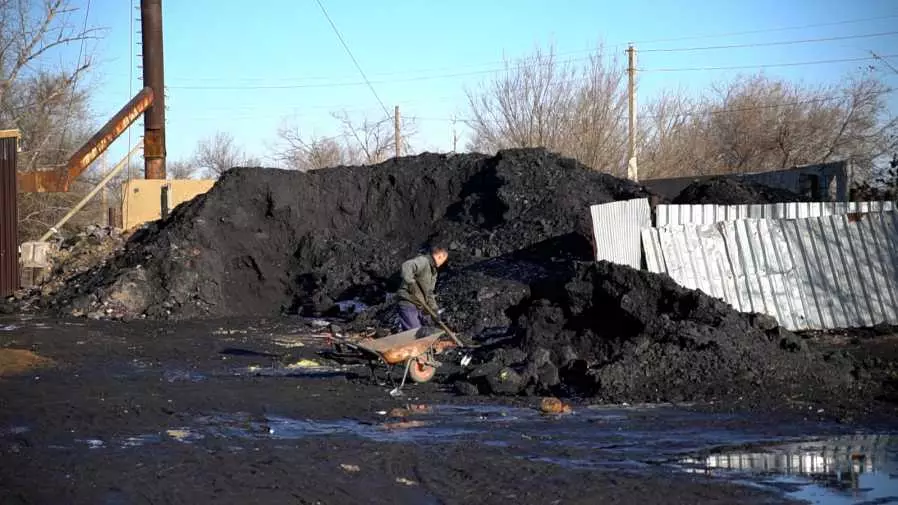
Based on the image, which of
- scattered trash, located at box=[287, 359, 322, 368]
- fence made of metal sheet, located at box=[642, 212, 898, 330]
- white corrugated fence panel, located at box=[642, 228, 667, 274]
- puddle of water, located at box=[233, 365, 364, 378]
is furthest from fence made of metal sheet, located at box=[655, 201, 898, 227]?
scattered trash, located at box=[287, 359, 322, 368]

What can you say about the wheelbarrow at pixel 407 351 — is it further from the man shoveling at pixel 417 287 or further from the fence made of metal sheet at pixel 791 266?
the fence made of metal sheet at pixel 791 266

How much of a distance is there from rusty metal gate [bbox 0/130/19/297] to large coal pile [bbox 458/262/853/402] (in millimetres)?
14810

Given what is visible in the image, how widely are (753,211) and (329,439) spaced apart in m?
10.8

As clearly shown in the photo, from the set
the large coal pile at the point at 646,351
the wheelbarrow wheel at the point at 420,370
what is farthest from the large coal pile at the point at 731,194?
the wheelbarrow wheel at the point at 420,370

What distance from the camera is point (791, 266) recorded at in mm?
15672

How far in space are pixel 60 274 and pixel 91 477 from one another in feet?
61.3

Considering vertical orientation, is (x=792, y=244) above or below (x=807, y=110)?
below

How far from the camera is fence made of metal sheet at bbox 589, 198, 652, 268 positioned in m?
15.6

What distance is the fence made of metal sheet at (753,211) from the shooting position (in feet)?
53.1

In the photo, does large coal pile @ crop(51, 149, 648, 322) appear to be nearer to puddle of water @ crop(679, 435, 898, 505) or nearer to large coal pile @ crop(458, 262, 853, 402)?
large coal pile @ crop(458, 262, 853, 402)

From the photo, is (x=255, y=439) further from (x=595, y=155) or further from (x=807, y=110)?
(x=807, y=110)

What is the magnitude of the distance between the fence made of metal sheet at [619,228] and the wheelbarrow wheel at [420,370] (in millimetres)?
4373

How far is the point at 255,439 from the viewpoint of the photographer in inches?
346

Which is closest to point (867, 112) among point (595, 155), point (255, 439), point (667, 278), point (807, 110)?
point (807, 110)
